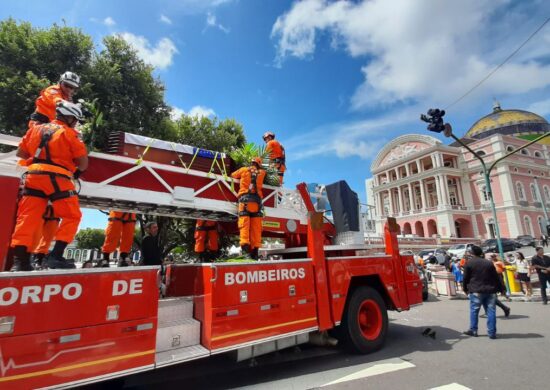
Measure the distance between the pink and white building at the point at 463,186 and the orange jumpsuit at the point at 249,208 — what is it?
160 feet

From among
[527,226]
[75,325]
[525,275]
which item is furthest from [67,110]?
[527,226]

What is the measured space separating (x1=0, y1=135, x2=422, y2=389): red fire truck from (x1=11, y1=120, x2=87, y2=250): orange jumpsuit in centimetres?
13

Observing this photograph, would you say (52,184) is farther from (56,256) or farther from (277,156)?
(277,156)

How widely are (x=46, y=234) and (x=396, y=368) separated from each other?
4.91 metres

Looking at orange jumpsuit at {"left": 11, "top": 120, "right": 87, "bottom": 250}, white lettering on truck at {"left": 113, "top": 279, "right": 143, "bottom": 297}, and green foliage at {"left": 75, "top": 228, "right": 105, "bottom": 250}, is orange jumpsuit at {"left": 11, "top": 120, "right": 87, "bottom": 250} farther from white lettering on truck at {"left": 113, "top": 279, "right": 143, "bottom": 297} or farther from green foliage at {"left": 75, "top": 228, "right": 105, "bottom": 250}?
green foliage at {"left": 75, "top": 228, "right": 105, "bottom": 250}

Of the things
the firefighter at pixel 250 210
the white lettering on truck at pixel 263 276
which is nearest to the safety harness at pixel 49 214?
the white lettering on truck at pixel 263 276

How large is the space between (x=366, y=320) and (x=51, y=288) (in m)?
4.86

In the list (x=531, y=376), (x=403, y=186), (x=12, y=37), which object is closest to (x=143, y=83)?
(x=12, y=37)

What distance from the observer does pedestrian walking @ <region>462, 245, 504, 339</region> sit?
620 centimetres

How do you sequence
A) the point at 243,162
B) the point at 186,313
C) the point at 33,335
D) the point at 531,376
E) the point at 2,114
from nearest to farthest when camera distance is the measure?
the point at 33,335 < the point at 186,313 < the point at 531,376 < the point at 243,162 < the point at 2,114

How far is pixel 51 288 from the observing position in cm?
262

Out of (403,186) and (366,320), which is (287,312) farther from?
(403,186)

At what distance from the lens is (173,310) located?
370cm

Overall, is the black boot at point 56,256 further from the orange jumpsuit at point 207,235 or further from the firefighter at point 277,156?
the firefighter at point 277,156
